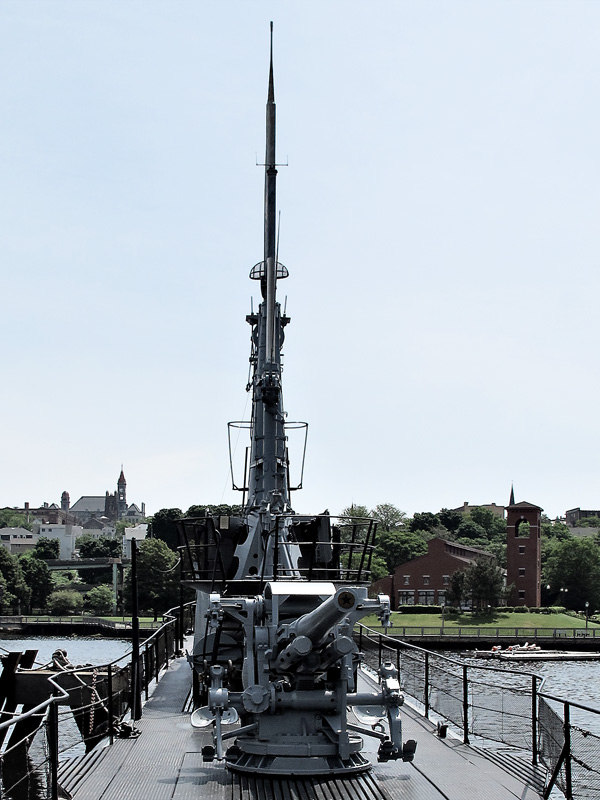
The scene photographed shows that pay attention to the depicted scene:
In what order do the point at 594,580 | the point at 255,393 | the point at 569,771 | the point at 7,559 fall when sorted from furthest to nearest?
the point at 7,559 → the point at 594,580 → the point at 255,393 → the point at 569,771

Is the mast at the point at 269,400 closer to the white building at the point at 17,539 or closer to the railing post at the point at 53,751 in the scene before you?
the railing post at the point at 53,751

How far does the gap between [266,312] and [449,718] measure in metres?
9.02

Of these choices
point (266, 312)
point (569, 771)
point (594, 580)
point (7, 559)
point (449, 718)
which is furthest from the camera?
point (7, 559)

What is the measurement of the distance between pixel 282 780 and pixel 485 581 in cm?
7536

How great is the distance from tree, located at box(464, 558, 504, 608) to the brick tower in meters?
7.29

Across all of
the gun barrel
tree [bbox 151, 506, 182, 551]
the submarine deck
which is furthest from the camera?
tree [bbox 151, 506, 182, 551]

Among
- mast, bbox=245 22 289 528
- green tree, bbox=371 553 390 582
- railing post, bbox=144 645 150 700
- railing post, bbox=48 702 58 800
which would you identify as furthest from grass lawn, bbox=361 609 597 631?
railing post, bbox=48 702 58 800

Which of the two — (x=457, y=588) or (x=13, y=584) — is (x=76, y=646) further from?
(x=457, y=588)

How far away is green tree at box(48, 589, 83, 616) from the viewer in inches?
4215

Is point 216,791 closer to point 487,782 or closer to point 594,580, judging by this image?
point 487,782

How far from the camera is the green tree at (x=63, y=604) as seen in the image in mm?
107062

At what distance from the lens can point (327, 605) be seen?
10.3 metres

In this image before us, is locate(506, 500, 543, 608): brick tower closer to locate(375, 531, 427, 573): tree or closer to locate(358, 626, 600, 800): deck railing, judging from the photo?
locate(375, 531, 427, 573): tree

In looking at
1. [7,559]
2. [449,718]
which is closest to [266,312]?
[449,718]
